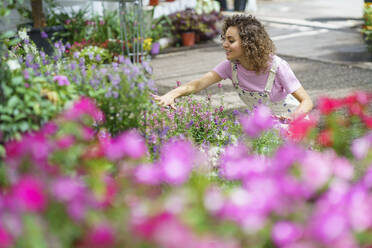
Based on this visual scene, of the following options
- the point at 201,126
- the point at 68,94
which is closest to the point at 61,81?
the point at 68,94

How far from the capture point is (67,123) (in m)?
2.04

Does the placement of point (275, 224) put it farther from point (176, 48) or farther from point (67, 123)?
point (176, 48)

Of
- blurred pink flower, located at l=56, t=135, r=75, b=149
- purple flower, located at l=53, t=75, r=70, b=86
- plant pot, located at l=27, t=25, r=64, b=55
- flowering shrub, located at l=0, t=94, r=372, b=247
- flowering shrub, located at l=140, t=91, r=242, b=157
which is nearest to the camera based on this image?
flowering shrub, located at l=0, t=94, r=372, b=247

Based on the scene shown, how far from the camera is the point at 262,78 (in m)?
3.94

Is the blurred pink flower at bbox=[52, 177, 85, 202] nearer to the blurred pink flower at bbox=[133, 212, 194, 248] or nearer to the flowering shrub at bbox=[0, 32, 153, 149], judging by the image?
the blurred pink flower at bbox=[133, 212, 194, 248]

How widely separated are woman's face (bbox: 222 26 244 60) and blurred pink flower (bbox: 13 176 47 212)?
2576 millimetres

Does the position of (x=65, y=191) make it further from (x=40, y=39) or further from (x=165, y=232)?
(x=40, y=39)

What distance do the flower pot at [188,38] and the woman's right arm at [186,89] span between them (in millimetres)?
6384

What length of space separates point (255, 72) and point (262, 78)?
67 millimetres

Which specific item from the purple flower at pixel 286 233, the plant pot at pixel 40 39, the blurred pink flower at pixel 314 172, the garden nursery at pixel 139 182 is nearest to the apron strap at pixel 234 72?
the garden nursery at pixel 139 182

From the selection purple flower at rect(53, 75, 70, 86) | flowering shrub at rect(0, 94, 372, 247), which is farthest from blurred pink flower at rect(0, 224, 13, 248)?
purple flower at rect(53, 75, 70, 86)

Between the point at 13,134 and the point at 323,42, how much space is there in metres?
9.06

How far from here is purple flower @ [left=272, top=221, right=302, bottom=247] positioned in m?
1.45

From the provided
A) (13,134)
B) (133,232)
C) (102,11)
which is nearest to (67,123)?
(13,134)
